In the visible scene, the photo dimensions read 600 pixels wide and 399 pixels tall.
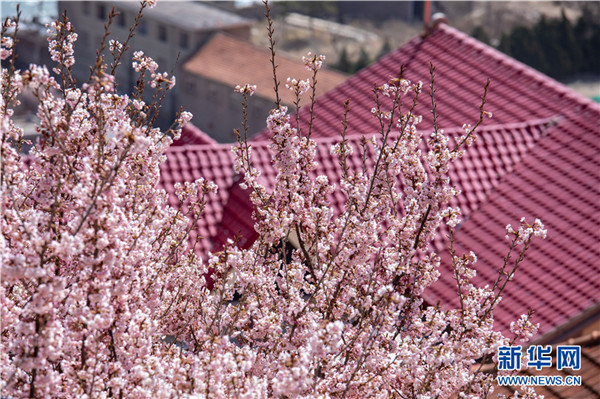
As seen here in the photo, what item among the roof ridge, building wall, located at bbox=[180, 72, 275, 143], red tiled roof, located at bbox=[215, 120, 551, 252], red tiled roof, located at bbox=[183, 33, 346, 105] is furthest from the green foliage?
red tiled roof, located at bbox=[215, 120, 551, 252]

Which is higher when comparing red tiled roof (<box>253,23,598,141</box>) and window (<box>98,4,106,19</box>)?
red tiled roof (<box>253,23,598,141</box>)

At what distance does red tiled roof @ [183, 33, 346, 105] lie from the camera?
43938mm

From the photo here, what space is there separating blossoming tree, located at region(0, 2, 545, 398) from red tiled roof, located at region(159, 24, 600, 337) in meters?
3.14

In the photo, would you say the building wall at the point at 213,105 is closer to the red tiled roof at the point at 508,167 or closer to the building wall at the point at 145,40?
the building wall at the point at 145,40

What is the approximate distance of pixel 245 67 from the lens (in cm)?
4709

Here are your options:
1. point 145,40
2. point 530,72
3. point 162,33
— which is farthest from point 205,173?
point 145,40

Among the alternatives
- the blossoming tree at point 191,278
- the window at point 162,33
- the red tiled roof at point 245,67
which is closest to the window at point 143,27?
the window at point 162,33

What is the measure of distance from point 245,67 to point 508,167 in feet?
113

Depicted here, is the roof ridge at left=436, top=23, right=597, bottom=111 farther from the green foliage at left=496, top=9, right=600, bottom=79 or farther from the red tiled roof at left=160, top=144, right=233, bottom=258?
the green foliage at left=496, top=9, right=600, bottom=79

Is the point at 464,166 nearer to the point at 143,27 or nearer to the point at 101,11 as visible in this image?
the point at 143,27

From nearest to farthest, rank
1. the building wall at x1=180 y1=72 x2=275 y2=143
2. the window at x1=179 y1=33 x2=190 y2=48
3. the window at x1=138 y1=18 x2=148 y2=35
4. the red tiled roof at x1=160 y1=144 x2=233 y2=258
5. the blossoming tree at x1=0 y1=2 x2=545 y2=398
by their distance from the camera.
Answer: the blossoming tree at x1=0 y1=2 x2=545 y2=398 < the red tiled roof at x1=160 y1=144 x2=233 y2=258 < the building wall at x1=180 y1=72 x2=275 y2=143 < the window at x1=179 y1=33 x2=190 y2=48 < the window at x1=138 y1=18 x2=148 y2=35

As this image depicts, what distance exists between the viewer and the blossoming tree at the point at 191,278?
5.43m

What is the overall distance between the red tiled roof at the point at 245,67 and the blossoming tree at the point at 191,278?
35772 mm

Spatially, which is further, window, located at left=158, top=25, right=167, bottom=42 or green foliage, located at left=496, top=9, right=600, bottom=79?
window, located at left=158, top=25, right=167, bottom=42
